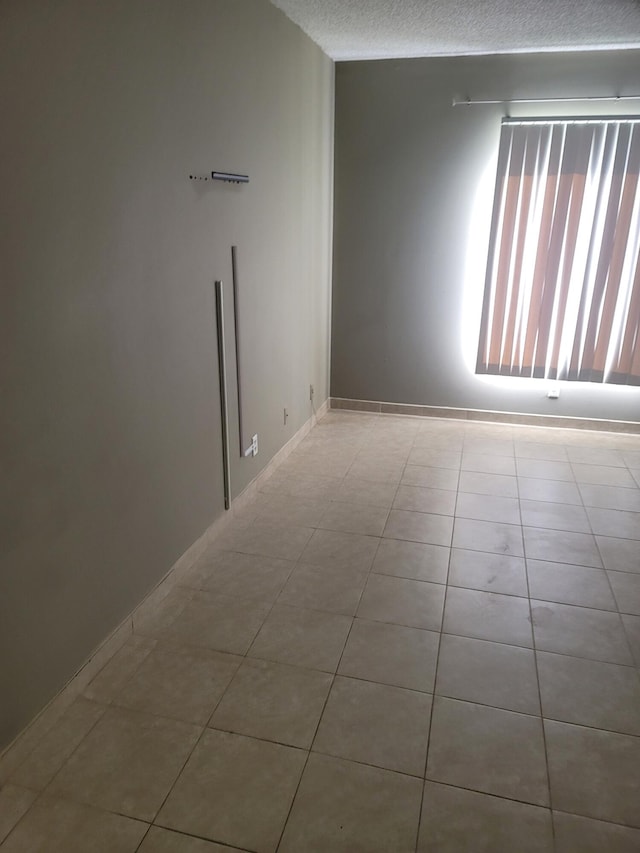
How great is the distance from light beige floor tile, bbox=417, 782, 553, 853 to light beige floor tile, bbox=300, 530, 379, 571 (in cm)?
113

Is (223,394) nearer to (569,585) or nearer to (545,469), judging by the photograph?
(569,585)

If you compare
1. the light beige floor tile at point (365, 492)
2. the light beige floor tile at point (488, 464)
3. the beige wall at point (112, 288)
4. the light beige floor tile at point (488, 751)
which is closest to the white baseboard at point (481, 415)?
the light beige floor tile at point (488, 464)

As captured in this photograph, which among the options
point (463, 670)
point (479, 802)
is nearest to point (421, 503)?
point (463, 670)

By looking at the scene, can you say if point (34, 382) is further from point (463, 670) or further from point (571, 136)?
point (571, 136)

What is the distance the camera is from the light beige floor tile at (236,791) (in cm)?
147

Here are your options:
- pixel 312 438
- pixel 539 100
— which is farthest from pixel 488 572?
pixel 539 100

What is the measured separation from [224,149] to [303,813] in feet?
8.14

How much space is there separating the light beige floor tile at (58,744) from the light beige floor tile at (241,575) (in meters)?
0.70

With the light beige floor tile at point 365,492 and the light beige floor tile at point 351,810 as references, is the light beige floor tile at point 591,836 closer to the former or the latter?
the light beige floor tile at point 351,810

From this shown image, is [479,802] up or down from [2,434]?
down

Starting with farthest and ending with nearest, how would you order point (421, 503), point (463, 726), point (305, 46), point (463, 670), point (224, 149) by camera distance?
point (305, 46) → point (421, 503) → point (224, 149) → point (463, 670) → point (463, 726)

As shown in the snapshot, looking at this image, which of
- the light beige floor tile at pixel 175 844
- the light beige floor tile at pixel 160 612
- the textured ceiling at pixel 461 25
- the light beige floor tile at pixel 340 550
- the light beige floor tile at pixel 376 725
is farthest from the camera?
the textured ceiling at pixel 461 25

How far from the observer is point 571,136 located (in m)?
3.97

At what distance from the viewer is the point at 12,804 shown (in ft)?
5.02
